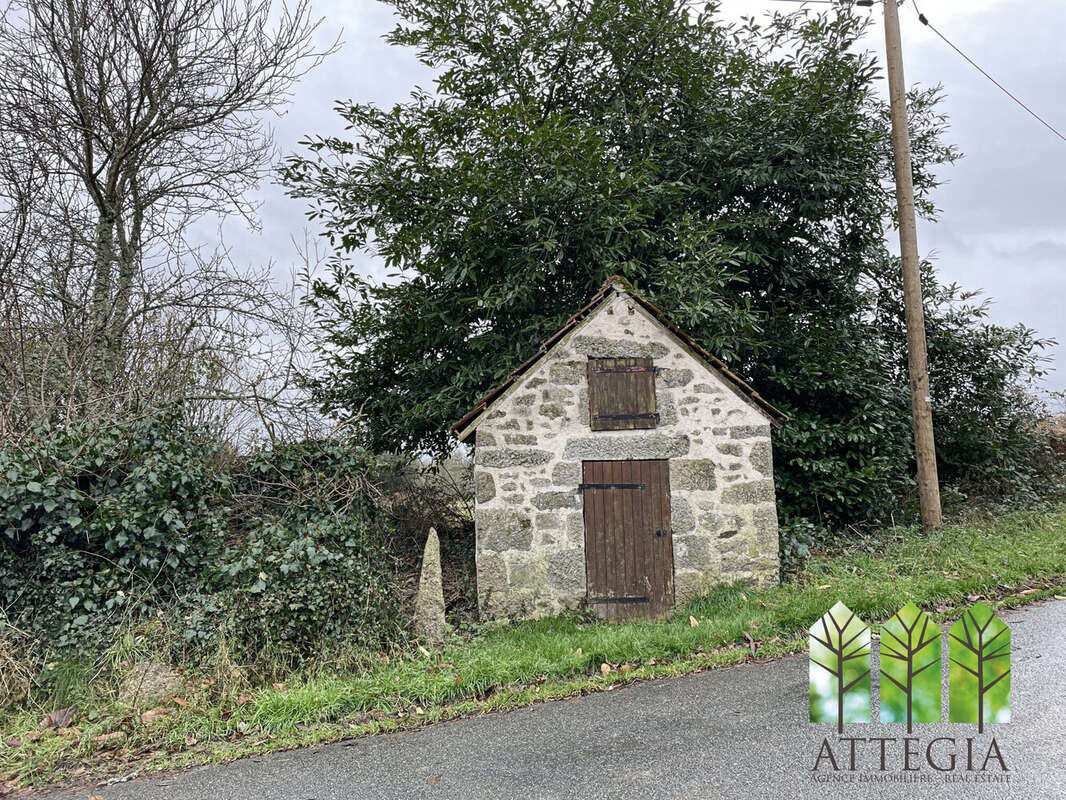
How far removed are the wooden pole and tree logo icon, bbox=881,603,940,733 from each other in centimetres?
660

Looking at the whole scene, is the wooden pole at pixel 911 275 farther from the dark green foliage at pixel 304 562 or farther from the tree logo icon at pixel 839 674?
the dark green foliage at pixel 304 562

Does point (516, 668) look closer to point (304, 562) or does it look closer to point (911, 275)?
point (304, 562)

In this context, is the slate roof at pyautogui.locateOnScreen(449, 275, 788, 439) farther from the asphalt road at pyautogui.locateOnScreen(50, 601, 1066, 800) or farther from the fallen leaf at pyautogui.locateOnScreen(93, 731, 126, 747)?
the fallen leaf at pyautogui.locateOnScreen(93, 731, 126, 747)

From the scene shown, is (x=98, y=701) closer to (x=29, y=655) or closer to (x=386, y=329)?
(x=29, y=655)

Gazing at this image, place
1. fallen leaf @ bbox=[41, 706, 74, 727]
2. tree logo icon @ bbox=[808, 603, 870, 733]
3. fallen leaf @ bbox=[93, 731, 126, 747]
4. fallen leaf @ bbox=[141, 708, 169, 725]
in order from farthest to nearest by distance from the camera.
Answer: fallen leaf @ bbox=[41, 706, 74, 727]
fallen leaf @ bbox=[141, 708, 169, 725]
fallen leaf @ bbox=[93, 731, 126, 747]
tree logo icon @ bbox=[808, 603, 870, 733]

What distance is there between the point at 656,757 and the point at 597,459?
162 inches

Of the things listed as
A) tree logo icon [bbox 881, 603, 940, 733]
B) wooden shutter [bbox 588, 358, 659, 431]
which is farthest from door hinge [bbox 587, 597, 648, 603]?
tree logo icon [bbox 881, 603, 940, 733]

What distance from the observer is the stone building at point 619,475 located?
877 cm

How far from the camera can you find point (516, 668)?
22.6ft

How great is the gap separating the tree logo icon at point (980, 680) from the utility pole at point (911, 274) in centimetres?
644

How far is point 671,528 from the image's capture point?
8.88 m

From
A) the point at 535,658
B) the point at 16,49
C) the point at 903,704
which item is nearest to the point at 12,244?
the point at 16,49

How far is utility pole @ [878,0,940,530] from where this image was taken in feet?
36.8

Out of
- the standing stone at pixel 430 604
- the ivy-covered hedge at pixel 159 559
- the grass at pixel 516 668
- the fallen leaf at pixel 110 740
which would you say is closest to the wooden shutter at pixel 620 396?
the grass at pixel 516 668
